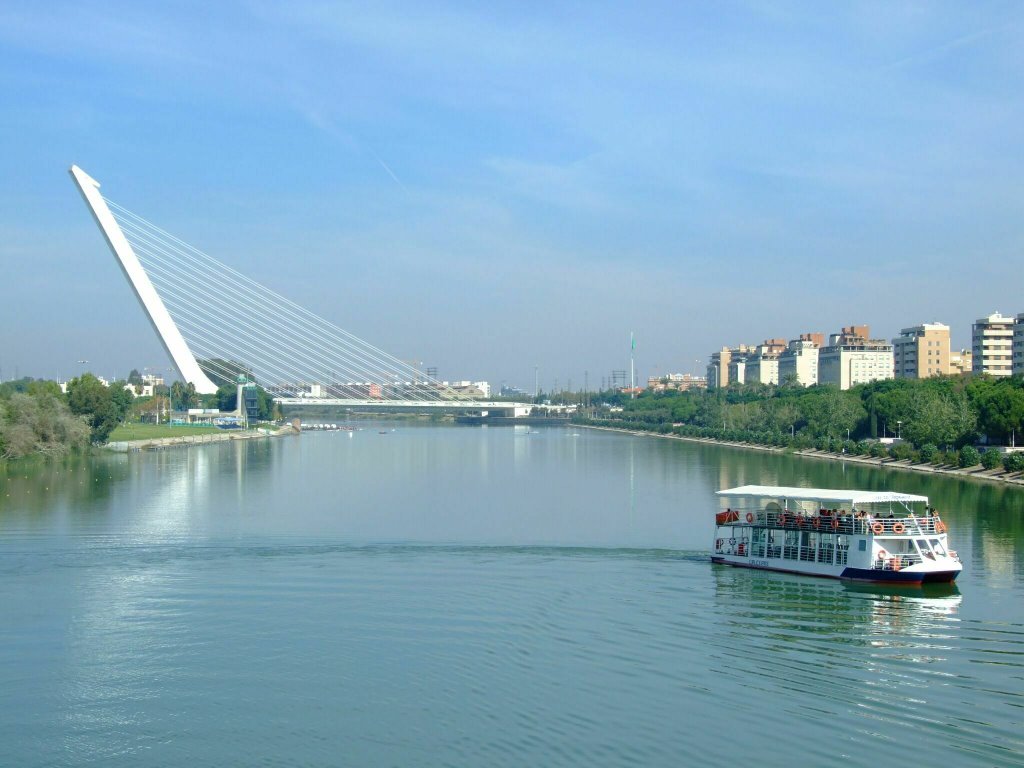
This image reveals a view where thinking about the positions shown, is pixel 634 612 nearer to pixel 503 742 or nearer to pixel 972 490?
pixel 503 742

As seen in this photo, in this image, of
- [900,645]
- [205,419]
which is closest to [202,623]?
[900,645]

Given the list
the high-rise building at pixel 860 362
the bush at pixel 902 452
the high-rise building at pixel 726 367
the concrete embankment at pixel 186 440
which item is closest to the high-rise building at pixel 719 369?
the high-rise building at pixel 726 367

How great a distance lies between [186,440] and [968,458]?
21.3 meters

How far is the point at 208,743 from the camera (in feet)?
17.7

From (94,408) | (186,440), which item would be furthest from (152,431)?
(94,408)

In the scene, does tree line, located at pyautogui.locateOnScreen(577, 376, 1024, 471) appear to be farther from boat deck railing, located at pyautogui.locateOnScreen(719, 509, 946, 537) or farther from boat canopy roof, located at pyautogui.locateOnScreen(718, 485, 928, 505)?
boat deck railing, located at pyautogui.locateOnScreen(719, 509, 946, 537)

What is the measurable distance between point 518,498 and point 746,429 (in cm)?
2243

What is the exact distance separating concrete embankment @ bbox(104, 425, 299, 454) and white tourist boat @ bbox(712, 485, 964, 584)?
1931 centimetres

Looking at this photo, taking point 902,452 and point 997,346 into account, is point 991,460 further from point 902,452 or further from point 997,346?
point 997,346

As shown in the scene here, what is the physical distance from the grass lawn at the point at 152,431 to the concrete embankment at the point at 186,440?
0.46 m

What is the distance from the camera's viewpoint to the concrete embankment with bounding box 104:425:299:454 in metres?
26.3

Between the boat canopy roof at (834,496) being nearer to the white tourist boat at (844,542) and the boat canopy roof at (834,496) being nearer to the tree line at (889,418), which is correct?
the white tourist boat at (844,542)

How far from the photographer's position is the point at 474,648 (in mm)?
7020

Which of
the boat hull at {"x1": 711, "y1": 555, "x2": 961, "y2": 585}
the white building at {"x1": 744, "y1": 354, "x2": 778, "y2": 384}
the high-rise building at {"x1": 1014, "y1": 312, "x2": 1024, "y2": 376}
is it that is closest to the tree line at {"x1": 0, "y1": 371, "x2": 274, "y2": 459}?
the boat hull at {"x1": 711, "y1": 555, "x2": 961, "y2": 585}
